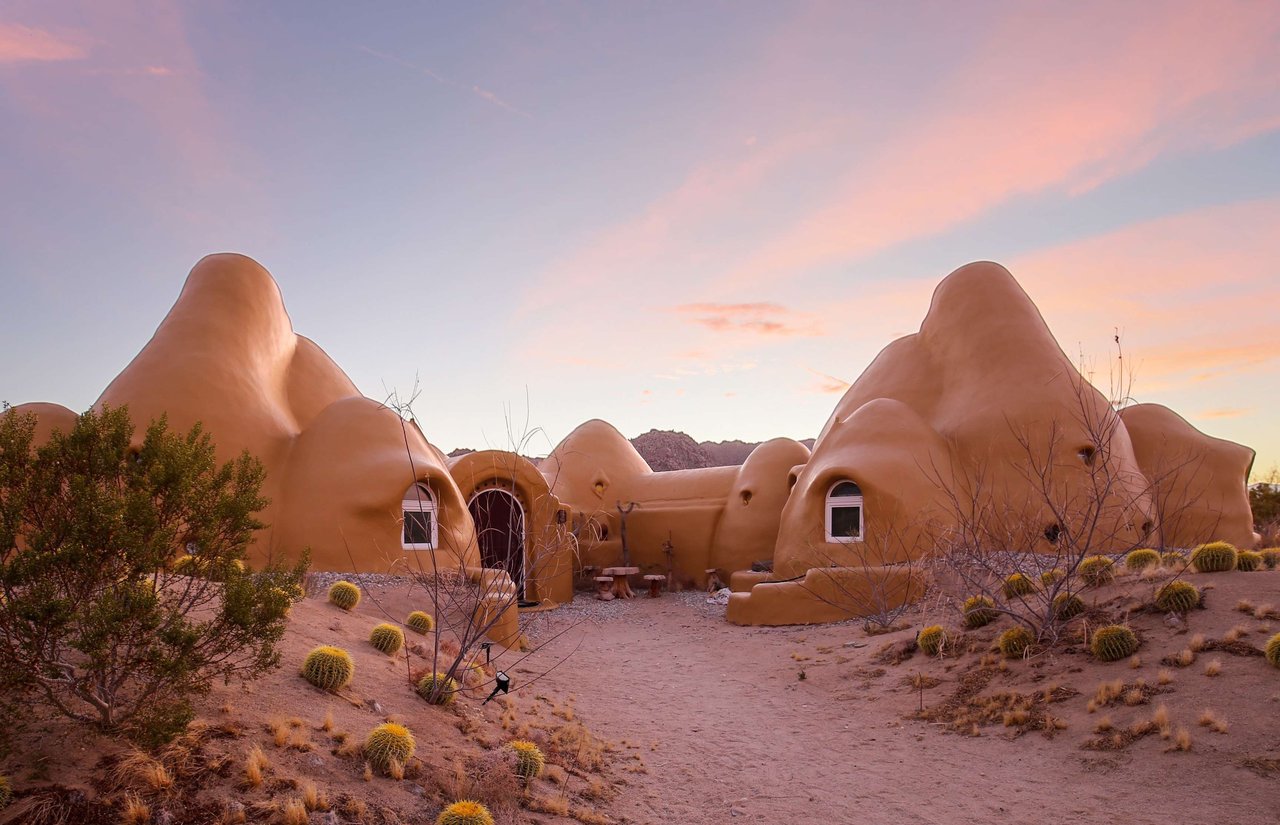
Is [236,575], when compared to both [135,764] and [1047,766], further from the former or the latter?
[1047,766]

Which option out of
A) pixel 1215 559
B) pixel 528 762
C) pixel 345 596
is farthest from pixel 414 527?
pixel 1215 559

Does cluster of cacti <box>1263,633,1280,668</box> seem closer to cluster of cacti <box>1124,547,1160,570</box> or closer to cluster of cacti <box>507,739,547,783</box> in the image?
cluster of cacti <box>1124,547,1160,570</box>

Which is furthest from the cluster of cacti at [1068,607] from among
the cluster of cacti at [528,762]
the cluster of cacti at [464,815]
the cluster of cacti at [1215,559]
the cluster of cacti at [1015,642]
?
the cluster of cacti at [464,815]

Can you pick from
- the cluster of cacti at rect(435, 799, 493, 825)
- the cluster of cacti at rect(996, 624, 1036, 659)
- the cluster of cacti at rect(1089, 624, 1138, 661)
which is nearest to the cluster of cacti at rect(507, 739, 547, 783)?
the cluster of cacti at rect(435, 799, 493, 825)

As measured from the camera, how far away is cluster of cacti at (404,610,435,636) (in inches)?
424

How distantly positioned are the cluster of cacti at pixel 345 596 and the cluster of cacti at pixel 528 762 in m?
4.72

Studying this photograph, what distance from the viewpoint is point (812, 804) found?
6.49 m

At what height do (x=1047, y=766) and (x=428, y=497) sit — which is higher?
(x=428, y=497)

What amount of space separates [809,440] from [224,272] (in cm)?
6401

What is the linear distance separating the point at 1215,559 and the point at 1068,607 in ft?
6.55

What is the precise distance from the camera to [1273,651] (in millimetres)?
7332

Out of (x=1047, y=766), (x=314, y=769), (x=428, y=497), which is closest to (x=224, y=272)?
(x=428, y=497)

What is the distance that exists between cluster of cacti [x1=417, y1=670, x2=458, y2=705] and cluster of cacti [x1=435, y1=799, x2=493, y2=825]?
7.41 ft

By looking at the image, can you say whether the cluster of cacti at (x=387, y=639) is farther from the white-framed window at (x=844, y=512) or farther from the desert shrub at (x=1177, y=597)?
the white-framed window at (x=844, y=512)
